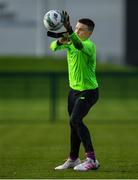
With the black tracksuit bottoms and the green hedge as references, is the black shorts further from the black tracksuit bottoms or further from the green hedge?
the green hedge

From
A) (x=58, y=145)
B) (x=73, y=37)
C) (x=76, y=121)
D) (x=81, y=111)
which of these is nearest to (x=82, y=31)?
(x=73, y=37)

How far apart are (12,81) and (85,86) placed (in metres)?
15.5

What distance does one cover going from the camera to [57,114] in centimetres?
2720

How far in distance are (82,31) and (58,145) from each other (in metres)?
5.70

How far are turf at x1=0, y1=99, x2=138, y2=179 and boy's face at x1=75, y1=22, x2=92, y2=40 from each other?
189 cm

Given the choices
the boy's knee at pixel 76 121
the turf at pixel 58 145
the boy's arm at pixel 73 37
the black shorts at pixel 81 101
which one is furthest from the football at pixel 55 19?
the turf at pixel 58 145

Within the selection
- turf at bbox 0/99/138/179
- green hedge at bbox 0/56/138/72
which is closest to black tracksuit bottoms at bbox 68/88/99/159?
turf at bbox 0/99/138/179

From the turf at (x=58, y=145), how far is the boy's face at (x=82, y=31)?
1.89 m

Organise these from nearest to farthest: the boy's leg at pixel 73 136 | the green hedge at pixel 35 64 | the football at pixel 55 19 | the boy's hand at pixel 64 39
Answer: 1. the football at pixel 55 19
2. the boy's hand at pixel 64 39
3. the boy's leg at pixel 73 136
4. the green hedge at pixel 35 64

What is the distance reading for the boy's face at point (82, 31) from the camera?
518 inches

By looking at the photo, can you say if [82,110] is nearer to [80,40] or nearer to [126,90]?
[80,40]

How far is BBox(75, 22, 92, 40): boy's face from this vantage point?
13.2 meters

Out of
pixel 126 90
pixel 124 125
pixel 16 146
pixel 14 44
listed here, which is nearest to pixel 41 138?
pixel 16 146

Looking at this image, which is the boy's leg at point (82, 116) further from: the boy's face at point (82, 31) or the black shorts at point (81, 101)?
the boy's face at point (82, 31)
